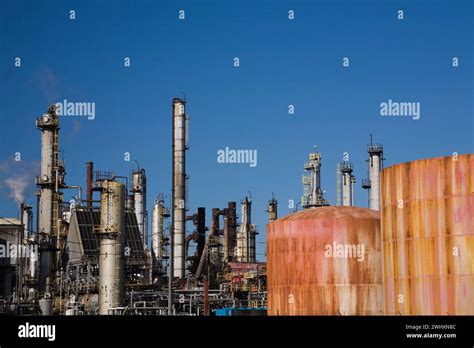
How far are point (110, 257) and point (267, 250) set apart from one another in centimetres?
1436

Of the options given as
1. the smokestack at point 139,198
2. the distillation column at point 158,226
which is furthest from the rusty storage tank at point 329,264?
the distillation column at point 158,226

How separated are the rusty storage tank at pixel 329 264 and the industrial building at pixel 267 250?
2.0 inches

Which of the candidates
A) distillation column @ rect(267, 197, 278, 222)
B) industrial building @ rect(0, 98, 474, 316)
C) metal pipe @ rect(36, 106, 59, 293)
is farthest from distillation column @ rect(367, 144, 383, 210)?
metal pipe @ rect(36, 106, 59, 293)

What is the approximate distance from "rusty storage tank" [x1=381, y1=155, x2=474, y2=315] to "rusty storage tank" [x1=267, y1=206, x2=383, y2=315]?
11.2 feet

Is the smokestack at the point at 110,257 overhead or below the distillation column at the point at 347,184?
below

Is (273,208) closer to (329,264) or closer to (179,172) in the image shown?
(179,172)

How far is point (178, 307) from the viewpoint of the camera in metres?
59.1

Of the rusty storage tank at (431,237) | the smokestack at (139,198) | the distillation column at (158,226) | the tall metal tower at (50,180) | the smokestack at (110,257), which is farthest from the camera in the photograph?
the distillation column at (158,226)

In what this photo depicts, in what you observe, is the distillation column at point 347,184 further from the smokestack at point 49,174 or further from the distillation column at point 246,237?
the smokestack at point 49,174

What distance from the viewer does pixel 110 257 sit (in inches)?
1938

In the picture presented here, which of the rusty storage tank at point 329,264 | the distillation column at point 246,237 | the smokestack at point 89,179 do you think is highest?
the smokestack at point 89,179

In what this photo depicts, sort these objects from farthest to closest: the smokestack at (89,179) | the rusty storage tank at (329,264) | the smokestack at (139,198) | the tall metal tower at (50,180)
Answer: the smokestack at (139,198) → the smokestack at (89,179) → the tall metal tower at (50,180) → the rusty storage tank at (329,264)

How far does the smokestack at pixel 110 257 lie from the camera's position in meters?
49.2
